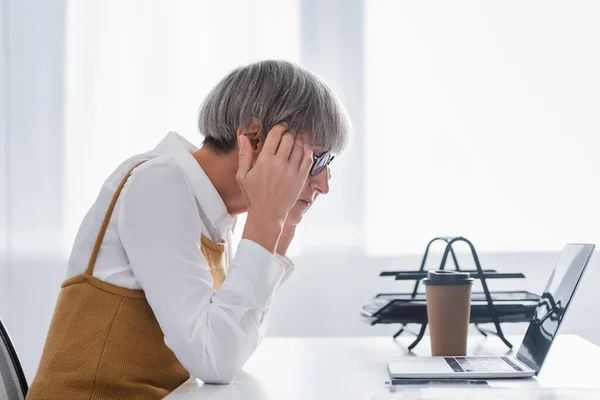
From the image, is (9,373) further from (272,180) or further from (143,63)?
(143,63)

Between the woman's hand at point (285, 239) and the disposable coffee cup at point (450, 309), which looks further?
the woman's hand at point (285, 239)

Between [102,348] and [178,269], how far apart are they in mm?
162

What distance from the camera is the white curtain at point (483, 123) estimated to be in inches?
100

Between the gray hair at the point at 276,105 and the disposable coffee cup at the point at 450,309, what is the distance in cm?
31

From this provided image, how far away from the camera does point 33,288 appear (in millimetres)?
2643

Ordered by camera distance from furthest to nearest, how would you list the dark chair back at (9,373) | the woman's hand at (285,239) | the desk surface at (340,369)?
the woman's hand at (285,239) → the dark chair back at (9,373) → the desk surface at (340,369)

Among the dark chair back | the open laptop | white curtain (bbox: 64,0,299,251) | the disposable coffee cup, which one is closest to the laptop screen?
the open laptop

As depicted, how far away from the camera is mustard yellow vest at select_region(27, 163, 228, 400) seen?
0.95 metres

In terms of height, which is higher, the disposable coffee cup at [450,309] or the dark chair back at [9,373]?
the disposable coffee cup at [450,309]

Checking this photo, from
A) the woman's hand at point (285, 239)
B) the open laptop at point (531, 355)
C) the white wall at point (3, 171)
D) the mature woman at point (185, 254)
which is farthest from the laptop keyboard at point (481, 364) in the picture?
the white wall at point (3, 171)

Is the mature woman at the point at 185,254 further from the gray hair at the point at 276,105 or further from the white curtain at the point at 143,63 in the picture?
the white curtain at the point at 143,63

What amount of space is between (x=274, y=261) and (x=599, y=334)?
2.02m

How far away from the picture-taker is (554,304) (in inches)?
39.8

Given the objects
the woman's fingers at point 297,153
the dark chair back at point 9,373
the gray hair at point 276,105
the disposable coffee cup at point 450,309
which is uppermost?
the gray hair at point 276,105
